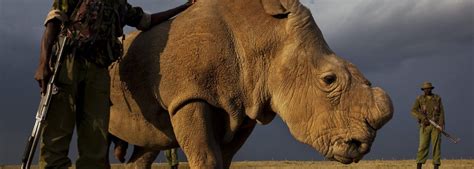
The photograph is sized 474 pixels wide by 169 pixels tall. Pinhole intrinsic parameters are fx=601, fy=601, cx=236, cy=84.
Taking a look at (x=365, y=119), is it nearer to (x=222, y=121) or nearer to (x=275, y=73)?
(x=275, y=73)

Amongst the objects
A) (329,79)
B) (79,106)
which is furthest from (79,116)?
(329,79)

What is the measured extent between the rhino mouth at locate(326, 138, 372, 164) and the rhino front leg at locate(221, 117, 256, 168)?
34.2 inches

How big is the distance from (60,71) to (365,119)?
2.06 meters

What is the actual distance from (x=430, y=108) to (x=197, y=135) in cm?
1134

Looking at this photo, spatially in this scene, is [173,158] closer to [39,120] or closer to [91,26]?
[91,26]

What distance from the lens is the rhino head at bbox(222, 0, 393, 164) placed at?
4.12 meters

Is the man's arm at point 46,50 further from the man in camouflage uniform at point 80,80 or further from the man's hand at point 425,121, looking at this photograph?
the man's hand at point 425,121

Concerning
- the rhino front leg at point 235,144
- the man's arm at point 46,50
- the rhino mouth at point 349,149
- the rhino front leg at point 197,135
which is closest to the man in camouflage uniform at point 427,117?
the rhino front leg at point 235,144

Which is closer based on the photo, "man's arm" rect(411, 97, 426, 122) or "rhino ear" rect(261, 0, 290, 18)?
"rhino ear" rect(261, 0, 290, 18)

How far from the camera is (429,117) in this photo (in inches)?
570

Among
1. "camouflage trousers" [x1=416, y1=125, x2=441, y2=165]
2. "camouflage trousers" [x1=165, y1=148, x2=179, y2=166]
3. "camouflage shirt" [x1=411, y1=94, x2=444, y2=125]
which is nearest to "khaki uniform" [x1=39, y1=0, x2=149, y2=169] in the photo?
"camouflage trousers" [x1=165, y1=148, x2=179, y2=166]

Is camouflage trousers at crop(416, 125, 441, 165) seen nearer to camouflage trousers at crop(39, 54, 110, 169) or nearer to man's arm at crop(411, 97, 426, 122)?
man's arm at crop(411, 97, 426, 122)

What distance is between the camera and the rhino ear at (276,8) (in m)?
4.44

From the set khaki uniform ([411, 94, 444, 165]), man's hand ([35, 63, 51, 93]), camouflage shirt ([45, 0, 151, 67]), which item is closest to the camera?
man's hand ([35, 63, 51, 93])
